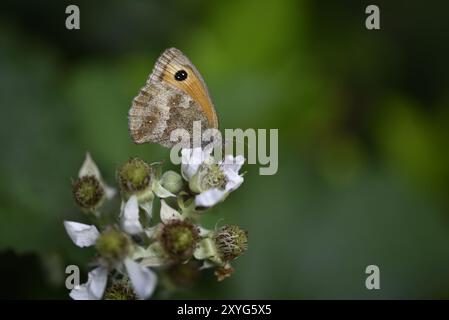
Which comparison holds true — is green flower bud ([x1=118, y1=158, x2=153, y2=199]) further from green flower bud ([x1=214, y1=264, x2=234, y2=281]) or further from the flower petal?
green flower bud ([x1=214, y1=264, x2=234, y2=281])

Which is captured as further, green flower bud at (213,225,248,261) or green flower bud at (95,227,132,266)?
green flower bud at (213,225,248,261)

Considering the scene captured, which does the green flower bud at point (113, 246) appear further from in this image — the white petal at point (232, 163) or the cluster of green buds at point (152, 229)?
the white petal at point (232, 163)

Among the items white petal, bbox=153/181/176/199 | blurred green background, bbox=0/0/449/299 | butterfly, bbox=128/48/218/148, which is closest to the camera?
white petal, bbox=153/181/176/199

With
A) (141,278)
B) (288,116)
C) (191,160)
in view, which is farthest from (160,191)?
(288,116)

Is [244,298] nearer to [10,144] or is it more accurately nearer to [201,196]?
[201,196]

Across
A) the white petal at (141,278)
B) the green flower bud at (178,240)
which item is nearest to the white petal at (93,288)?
the white petal at (141,278)

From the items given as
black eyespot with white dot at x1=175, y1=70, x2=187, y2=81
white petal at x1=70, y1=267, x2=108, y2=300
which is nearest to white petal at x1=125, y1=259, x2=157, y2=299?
white petal at x1=70, y1=267, x2=108, y2=300

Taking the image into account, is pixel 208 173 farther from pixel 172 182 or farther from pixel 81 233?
pixel 81 233
